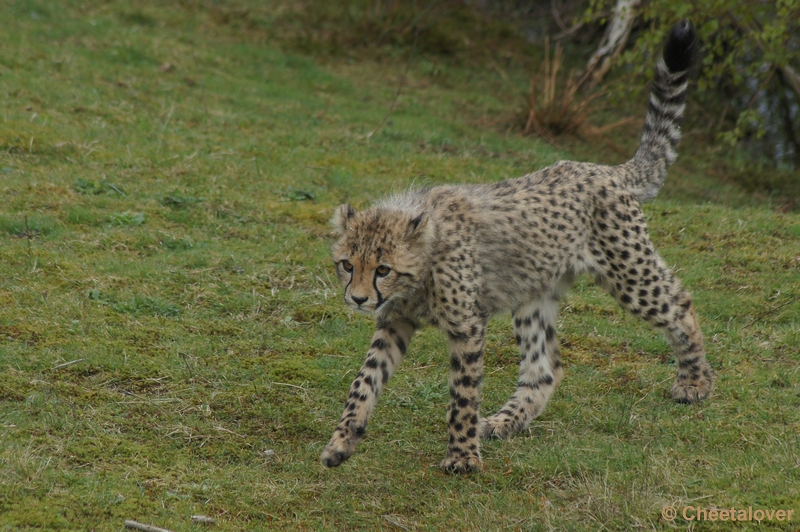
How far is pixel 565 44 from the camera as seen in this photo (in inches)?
682

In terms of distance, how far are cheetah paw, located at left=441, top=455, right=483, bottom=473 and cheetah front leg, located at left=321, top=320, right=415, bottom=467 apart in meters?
0.54

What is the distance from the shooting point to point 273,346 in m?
6.63

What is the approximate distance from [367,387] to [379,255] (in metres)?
0.78

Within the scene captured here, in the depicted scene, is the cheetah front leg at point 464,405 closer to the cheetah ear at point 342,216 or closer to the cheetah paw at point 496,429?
the cheetah paw at point 496,429

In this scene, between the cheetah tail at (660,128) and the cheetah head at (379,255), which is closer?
the cheetah head at (379,255)

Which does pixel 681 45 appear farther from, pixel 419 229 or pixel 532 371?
pixel 532 371

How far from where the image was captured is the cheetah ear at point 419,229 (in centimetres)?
529

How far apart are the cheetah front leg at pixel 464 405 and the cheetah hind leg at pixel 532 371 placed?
0.61m

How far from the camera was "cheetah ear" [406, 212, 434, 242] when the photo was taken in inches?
208

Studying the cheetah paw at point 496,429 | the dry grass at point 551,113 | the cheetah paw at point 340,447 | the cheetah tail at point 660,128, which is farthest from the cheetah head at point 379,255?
the dry grass at point 551,113

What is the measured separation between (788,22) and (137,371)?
8.46 metres

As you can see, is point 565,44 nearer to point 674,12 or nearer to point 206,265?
point 674,12

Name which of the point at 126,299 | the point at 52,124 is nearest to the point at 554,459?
the point at 126,299

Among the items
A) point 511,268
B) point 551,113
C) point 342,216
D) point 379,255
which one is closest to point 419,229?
point 379,255
